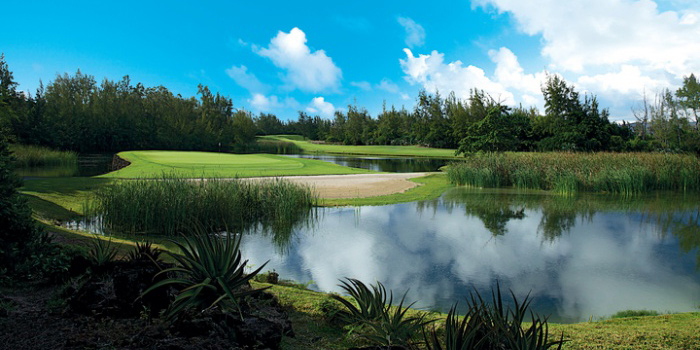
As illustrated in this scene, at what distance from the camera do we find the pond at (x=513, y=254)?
5105 millimetres

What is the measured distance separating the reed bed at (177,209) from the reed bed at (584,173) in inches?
411

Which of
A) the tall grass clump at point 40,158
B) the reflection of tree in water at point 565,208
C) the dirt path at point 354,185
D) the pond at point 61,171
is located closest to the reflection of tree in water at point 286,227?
the dirt path at point 354,185

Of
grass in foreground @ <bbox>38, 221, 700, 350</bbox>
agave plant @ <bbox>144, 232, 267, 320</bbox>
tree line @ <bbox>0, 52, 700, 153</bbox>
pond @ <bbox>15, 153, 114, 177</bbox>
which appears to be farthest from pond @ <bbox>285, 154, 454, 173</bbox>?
agave plant @ <bbox>144, 232, 267, 320</bbox>

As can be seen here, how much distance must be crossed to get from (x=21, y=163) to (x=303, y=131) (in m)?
65.5

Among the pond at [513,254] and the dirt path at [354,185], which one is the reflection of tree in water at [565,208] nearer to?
the pond at [513,254]

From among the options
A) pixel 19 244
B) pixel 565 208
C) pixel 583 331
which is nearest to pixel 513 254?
pixel 583 331

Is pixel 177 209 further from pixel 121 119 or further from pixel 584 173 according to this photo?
pixel 121 119

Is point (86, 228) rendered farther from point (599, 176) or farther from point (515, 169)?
point (599, 176)

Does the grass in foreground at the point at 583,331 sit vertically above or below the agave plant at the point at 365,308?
below

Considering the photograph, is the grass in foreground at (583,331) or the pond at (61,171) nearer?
the grass in foreground at (583,331)

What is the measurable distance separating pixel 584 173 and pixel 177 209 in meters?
15.1

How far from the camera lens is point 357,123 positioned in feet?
231

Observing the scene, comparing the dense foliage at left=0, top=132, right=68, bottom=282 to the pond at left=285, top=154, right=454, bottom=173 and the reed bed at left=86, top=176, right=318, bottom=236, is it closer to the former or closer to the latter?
the reed bed at left=86, top=176, right=318, bottom=236

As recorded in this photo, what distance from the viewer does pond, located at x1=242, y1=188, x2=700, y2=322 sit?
5.11m
